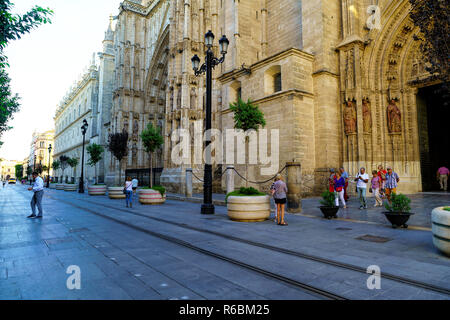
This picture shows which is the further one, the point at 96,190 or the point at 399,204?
the point at 96,190

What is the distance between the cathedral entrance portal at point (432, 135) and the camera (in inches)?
582

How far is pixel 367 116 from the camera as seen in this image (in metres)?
14.5

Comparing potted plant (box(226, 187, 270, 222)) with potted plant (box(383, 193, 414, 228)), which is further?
potted plant (box(226, 187, 270, 222))

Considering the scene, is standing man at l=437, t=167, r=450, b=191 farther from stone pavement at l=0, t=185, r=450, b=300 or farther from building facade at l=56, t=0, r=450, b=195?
stone pavement at l=0, t=185, r=450, b=300

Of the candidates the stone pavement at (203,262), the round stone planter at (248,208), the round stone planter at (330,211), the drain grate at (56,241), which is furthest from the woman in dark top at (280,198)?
the drain grate at (56,241)

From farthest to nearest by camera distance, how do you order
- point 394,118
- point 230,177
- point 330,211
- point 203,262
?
point 394,118, point 230,177, point 330,211, point 203,262

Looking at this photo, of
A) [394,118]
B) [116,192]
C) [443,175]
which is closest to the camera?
[394,118]

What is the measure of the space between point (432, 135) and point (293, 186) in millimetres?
12554

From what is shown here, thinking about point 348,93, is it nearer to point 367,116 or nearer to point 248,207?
point 367,116

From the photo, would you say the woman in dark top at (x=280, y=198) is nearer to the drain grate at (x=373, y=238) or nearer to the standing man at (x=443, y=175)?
the drain grate at (x=373, y=238)

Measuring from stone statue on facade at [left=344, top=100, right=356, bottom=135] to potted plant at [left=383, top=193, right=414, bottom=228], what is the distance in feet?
29.2

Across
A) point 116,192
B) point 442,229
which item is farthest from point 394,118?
point 116,192

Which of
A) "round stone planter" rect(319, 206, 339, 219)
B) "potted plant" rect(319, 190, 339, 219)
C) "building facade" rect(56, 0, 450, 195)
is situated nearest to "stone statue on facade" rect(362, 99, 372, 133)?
"building facade" rect(56, 0, 450, 195)

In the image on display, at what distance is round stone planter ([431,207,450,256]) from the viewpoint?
4145 millimetres
